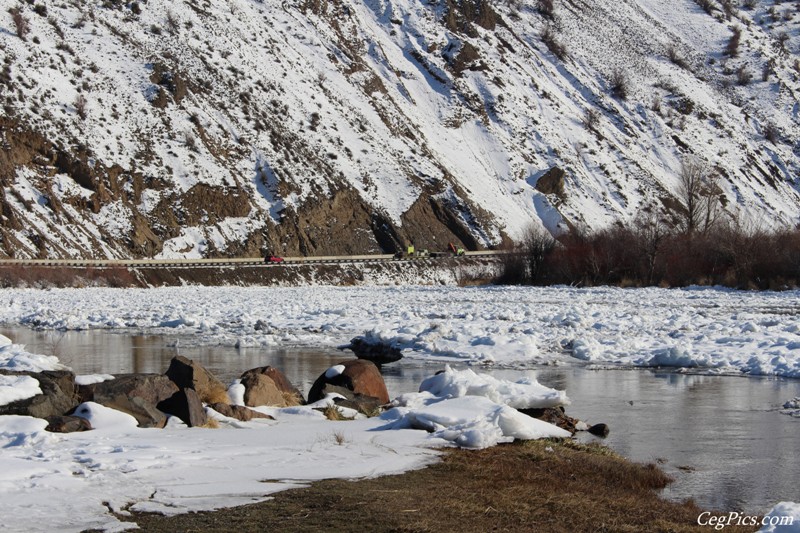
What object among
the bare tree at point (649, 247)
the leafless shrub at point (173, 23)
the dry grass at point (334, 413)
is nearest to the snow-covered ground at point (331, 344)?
the dry grass at point (334, 413)

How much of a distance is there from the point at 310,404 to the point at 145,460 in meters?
4.17

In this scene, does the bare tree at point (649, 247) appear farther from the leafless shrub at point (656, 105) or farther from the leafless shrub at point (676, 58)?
the leafless shrub at point (676, 58)

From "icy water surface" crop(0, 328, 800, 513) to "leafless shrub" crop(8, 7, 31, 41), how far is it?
157 ft

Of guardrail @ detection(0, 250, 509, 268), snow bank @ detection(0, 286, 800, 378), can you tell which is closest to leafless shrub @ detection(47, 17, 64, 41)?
guardrail @ detection(0, 250, 509, 268)

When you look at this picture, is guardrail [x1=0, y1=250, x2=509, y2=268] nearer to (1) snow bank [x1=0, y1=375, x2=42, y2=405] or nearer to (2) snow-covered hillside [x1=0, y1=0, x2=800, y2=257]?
(2) snow-covered hillside [x1=0, y1=0, x2=800, y2=257]

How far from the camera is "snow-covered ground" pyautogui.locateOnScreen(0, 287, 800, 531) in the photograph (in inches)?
328

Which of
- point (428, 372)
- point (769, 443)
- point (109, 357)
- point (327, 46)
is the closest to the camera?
point (769, 443)

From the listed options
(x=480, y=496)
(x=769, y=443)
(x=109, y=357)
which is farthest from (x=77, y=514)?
(x=109, y=357)

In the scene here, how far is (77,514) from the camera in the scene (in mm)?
7375

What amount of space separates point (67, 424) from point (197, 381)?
2.73m

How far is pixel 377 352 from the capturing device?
20.7 metres

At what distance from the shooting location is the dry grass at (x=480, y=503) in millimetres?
7336

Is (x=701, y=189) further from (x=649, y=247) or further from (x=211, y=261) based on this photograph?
(x=211, y=261)

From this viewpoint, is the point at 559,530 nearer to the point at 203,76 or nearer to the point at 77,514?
the point at 77,514
